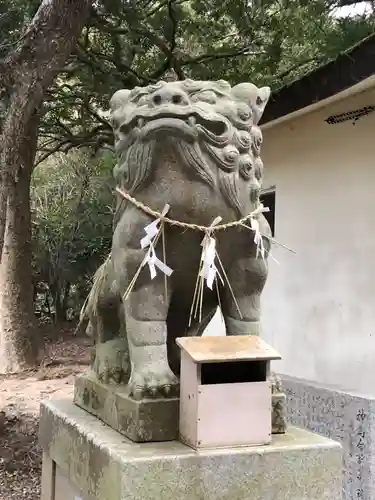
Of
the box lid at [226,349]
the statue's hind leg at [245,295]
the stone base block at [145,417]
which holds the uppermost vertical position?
the statue's hind leg at [245,295]

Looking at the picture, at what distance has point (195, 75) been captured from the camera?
667 centimetres

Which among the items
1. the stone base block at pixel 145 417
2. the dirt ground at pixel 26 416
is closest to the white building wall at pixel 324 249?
the dirt ground at pixel 26 416

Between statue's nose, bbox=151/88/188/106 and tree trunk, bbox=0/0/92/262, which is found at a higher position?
tree trunk, bbox=0/0/92/262

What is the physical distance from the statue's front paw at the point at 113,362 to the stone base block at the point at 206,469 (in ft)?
0.58

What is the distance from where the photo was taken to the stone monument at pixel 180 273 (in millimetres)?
1752

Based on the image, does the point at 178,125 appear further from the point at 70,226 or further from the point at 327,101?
the point at 70,226

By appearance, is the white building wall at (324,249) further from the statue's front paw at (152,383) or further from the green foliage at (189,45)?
the statue's front paw at (152,383)

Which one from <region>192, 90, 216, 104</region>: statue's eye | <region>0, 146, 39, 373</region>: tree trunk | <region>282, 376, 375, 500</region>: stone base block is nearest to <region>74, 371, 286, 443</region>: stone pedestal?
<region>192, 90, 216, 104</region>: statue's eye

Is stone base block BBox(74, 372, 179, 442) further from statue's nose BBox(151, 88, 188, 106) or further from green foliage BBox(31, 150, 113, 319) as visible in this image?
green foliage BBox(31, 150, 113, 319)

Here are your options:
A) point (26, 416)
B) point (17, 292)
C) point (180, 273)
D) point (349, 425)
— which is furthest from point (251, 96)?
point (17, 292)

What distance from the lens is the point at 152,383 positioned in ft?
6.07

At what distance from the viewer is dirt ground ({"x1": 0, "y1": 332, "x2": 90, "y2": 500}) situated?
419 centimetres

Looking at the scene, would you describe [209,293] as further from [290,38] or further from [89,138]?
[89,138]

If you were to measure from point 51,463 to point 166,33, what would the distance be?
4.87m
